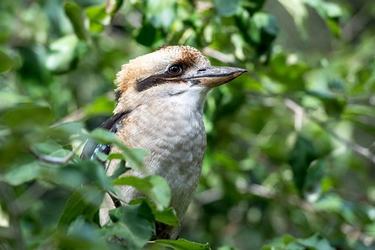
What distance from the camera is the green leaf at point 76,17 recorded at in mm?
4168

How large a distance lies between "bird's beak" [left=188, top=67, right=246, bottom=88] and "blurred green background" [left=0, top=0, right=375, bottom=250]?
240mm

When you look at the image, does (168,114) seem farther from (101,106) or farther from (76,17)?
(101,106)

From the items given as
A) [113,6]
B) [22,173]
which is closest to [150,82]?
[113,6]

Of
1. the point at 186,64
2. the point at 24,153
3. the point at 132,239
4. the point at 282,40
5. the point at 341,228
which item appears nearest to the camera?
the point at 24,153

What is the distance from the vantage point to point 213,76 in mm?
4211

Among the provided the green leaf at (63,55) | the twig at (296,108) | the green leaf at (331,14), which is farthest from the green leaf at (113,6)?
the twig at (296,108)

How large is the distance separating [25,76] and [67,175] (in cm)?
276

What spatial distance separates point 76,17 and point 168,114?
631 mm

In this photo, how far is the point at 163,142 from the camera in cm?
389

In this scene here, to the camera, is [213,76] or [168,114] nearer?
[168,114]

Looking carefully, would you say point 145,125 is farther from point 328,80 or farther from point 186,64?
point 328,80

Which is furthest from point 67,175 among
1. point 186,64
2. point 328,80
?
point 328,80

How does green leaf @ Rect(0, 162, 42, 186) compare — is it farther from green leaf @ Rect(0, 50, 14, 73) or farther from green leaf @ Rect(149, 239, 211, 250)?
green leaf @ Rect(149, 239, 211, 250)

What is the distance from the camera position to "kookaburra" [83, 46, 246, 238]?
3838mm
